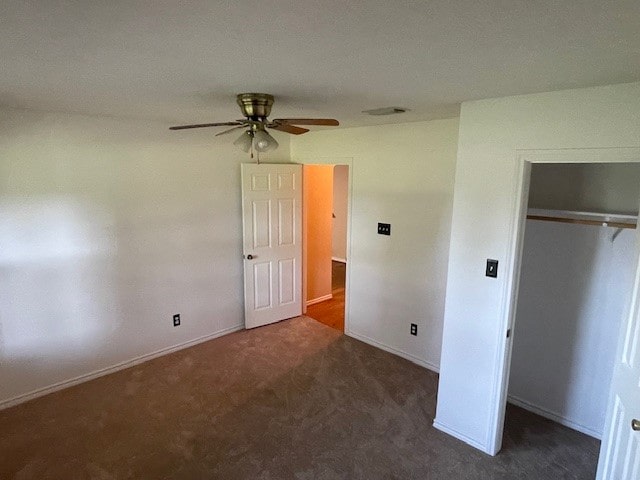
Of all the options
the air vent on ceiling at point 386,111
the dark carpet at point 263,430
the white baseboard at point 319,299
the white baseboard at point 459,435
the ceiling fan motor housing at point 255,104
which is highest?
the air vent on ceiling at point 386,111

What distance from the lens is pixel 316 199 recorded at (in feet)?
17.5

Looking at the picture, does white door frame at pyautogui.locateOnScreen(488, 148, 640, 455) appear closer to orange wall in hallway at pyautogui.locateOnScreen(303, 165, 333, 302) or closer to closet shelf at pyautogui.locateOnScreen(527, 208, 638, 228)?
closet shelf at pyautogui.locateOnScreen(527, 208, 638, 228)

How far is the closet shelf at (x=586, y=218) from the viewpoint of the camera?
2.49 meters

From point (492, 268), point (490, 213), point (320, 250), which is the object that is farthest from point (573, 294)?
point (320, 250)

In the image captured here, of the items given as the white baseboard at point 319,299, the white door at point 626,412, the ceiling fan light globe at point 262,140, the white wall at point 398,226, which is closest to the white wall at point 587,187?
the white wall at point 398,226

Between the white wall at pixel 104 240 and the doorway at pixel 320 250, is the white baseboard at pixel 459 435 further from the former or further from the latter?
the white wall at pixel 104 240

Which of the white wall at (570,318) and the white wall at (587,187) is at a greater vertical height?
the white wall at (587,187)

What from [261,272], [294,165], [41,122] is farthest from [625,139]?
[41,122]

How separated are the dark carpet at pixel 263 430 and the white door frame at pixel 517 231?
296 mm

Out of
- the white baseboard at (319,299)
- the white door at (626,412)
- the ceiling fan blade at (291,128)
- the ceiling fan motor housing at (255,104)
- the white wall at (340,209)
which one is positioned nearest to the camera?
the white door at (626,412)

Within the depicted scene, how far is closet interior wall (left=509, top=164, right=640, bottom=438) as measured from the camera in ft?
8.62

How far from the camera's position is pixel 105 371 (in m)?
3.58

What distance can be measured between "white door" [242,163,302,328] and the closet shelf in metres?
2.53

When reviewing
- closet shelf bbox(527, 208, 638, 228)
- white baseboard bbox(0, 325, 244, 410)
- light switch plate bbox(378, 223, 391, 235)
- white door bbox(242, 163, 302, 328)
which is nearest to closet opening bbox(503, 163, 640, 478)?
closet shelf bbox(527, 208, 638, 228)
